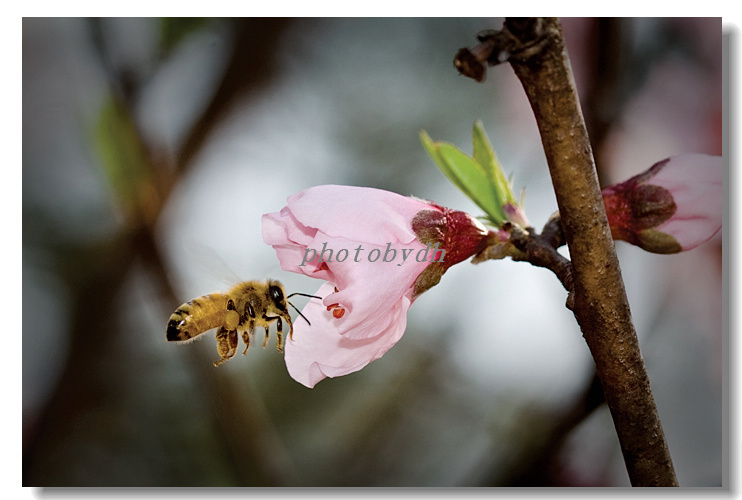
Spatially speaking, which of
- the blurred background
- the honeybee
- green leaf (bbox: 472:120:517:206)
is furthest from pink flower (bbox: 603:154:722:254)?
the honeybee

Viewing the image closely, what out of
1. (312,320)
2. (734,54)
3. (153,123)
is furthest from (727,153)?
(153,123)

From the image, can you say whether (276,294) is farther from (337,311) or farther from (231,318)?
(337,311)

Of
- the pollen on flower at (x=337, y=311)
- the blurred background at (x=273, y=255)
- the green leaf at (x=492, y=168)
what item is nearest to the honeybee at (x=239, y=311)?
the pollen on flower at (x=337, y=311)

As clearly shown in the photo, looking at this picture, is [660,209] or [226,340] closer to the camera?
[660,209]

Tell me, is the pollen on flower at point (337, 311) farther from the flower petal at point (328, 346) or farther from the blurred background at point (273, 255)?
the blurred background at point (273, 255)

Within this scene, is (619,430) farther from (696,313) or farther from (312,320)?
(696,313)

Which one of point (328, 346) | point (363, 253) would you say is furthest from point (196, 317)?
point (363, 253)

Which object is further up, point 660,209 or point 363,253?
point 363,253
